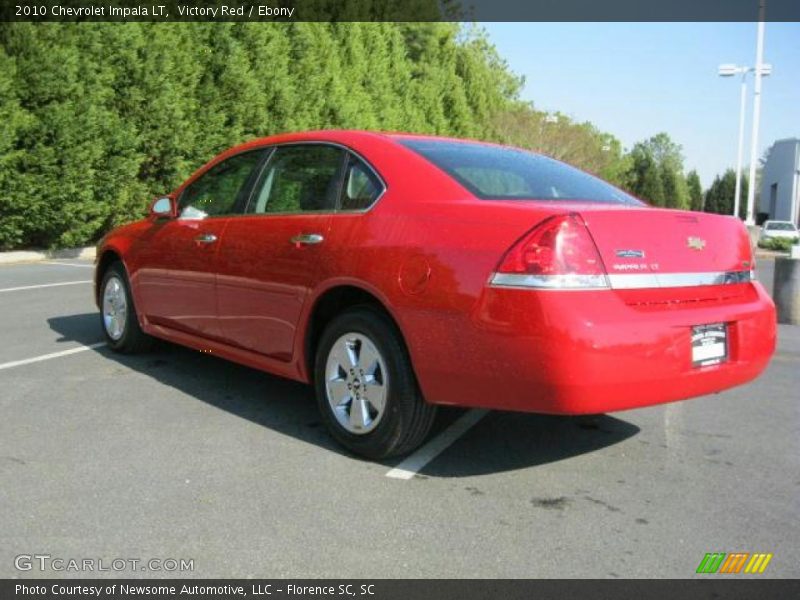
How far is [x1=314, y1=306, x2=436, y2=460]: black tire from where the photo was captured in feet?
12.0

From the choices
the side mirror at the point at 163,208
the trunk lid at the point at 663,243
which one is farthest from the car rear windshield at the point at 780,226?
the side mirror at the point at 163,208

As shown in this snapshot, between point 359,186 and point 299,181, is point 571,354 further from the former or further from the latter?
point 299,181

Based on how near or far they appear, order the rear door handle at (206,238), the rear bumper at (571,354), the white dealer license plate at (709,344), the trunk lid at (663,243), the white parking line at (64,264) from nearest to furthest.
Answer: the rear bumper at (571,354) < the trunk lid at (663,243) < the white dealer license plate at (709,344) < the rear door handle at (206,238) < the white parking line at (64,264)

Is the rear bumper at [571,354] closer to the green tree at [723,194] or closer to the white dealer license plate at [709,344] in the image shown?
the white dealer license plate at [709,344]

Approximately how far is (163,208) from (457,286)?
111 inches

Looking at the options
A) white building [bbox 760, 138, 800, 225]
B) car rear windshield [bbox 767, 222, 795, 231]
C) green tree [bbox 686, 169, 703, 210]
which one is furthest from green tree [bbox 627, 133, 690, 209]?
car rear windshield [bbox 767, 222, 795, 231]

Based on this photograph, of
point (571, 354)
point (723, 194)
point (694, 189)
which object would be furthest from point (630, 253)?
point (694, 189)

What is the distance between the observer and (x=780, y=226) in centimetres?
3566

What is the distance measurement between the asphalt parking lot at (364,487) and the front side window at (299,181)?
4.04ft

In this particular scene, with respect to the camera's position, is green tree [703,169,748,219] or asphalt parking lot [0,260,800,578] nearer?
asphalt parking lot [0,260,800,578]

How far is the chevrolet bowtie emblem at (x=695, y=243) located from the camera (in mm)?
3626

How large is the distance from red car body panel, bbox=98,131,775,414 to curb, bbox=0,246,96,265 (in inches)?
461

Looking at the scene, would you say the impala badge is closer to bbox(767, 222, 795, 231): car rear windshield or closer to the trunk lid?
the trunk lid

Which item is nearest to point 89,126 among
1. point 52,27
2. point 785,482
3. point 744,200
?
point 52,27
